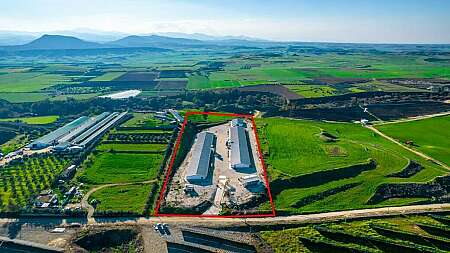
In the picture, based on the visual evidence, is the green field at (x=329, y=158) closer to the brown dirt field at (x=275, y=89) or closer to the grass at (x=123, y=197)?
the grass at (x=123, y=197)

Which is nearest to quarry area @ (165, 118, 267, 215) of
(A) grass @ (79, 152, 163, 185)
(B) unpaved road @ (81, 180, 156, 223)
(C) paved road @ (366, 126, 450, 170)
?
(A) grass @ (79, 152, 163, 185)

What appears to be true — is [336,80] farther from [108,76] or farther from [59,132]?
[59,132]

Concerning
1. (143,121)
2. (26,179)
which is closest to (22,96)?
(143,121)

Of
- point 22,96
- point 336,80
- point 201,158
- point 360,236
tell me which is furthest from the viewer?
point 336,80

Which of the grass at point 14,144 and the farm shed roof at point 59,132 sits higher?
the farm shed roof at point 59,132

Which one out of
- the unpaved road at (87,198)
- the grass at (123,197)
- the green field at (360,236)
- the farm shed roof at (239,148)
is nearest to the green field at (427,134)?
the green field at (360,236)
